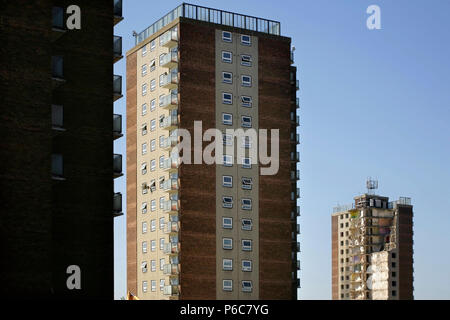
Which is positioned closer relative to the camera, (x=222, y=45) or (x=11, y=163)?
(x=11, y=163)

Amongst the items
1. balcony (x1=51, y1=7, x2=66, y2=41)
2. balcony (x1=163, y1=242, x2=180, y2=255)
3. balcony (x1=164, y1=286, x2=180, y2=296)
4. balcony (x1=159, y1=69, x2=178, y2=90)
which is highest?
balcony (x1=159, y1=69, x2=178, y2=90)

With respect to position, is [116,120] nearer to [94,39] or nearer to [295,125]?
[94,39]

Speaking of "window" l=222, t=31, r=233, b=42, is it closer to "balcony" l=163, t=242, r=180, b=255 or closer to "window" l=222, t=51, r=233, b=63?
"window" l=222, t=51, r=233, b=63

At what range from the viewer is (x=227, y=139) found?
327 feet

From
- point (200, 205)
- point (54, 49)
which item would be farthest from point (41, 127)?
point (200, 205)

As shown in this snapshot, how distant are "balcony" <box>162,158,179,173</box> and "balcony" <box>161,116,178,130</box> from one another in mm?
3621

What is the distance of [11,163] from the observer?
48.9 metres

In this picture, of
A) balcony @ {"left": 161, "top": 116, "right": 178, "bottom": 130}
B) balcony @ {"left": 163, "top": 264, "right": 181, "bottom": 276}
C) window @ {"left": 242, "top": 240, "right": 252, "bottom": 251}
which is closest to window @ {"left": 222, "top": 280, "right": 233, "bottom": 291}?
window @ {"left": 242, "top": 240, "right": 252, "bottom": 251}

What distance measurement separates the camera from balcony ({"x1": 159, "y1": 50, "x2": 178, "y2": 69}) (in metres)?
98.4

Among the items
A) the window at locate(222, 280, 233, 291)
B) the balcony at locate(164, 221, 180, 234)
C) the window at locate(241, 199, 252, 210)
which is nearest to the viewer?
the balcony at locate(164, 221, 180, 234)

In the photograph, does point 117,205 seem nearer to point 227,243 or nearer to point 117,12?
point 117,12

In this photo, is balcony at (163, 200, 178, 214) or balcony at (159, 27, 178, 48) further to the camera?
balcony at (159, 27, 178, 48)

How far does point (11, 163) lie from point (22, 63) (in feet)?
18.8

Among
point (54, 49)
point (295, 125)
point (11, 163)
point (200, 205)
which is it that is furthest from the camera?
point (295, 125)
